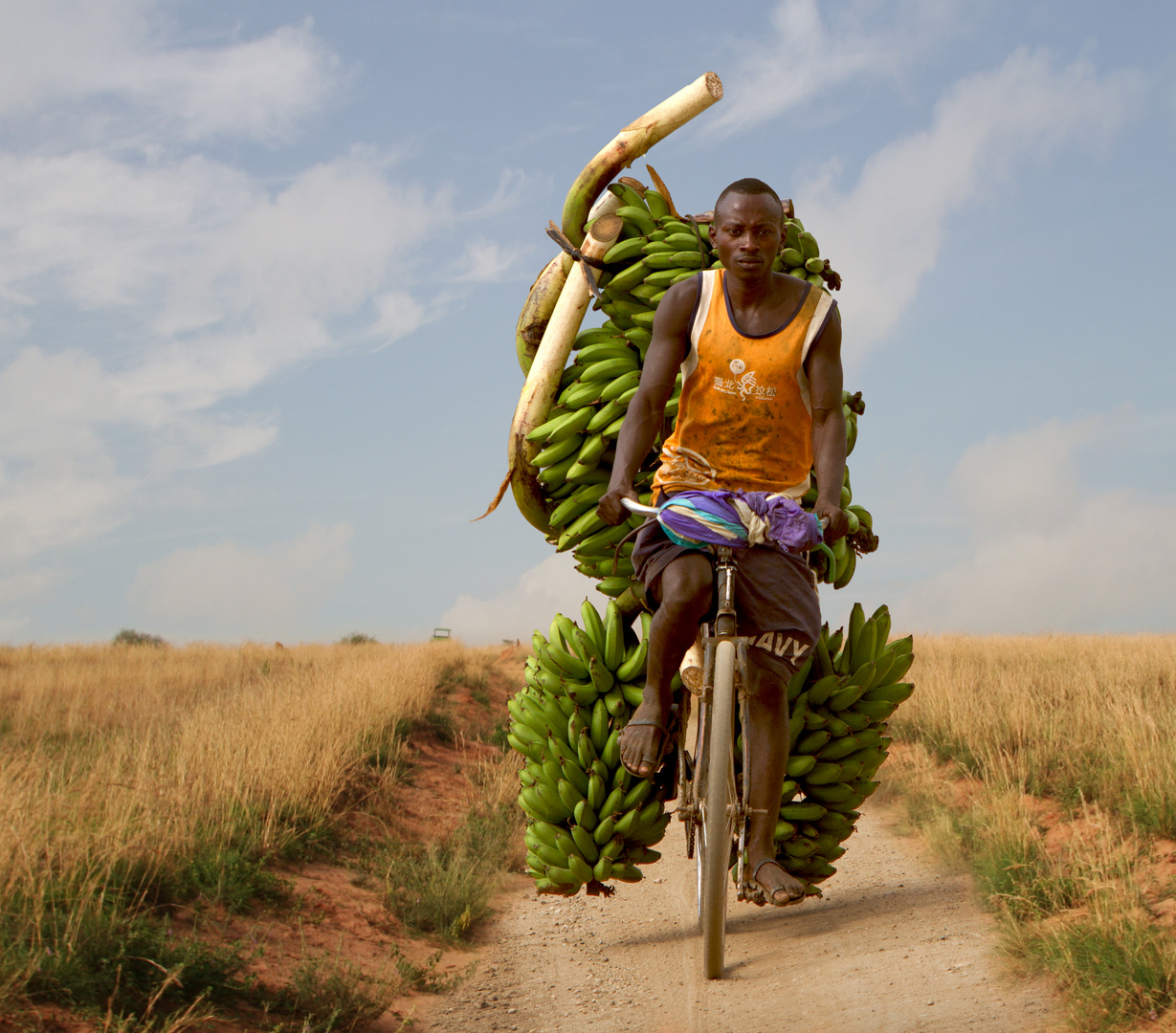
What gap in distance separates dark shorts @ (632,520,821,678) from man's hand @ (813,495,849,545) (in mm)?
167

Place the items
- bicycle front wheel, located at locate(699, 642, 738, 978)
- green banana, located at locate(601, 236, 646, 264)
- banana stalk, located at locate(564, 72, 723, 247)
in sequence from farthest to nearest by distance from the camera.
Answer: banana stalk, located at locate(564, 72, 723, 247) < green banana, located at locate(601, 236, 646, 264) < bicycle front wheel, located at locate(699, 642, 738, 978)

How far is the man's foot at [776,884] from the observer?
3.55 meters

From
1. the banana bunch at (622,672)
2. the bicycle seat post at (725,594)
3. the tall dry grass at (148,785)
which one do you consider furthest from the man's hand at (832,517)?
the tall dry grass at (148,785)

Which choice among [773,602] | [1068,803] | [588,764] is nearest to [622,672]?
[588,764]

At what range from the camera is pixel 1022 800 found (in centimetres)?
764

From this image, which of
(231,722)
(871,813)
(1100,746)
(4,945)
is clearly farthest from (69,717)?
(1100,746)

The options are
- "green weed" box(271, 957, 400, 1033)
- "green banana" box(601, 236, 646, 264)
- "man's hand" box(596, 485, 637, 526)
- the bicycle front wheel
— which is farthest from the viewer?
"green banana" box(601, 236, 646, 264)

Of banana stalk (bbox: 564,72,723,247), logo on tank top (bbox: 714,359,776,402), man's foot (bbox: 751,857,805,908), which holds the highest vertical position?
banana stalk (bbox: 564,72,723,247)

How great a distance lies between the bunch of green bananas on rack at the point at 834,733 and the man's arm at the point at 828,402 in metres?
1.22

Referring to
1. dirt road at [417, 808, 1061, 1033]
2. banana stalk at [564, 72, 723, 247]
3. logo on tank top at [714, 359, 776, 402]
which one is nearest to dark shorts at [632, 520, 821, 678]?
logo on tank top at [714, 359, 776, 402]

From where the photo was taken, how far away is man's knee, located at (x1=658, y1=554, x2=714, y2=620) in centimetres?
362

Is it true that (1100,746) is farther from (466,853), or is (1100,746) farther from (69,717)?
(69,717)

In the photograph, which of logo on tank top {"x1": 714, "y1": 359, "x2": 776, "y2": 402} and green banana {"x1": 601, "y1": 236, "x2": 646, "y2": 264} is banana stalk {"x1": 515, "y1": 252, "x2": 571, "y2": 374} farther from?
logo on tank top {"x1": 714, "y1": 359, "x2": 776, "y2": 402}

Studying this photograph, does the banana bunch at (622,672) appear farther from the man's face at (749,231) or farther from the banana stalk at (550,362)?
the man's face at (749,231)
